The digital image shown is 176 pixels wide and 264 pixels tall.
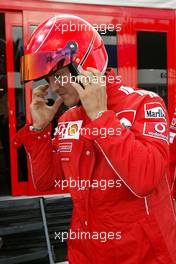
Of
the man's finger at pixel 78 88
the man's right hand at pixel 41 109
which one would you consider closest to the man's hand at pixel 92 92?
the man's finger at pixel 78 88

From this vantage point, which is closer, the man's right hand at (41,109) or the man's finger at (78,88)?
the man's finger at (78,88)

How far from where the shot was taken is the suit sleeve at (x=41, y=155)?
4.88ft

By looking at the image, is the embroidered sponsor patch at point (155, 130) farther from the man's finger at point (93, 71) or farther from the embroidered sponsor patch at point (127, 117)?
the man's finger at point (93, 71)

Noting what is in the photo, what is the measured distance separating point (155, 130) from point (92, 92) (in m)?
0.21

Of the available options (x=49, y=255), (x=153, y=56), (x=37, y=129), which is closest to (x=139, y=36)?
(x=153, y=56)

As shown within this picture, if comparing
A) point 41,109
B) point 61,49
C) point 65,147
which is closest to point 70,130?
point 65,147

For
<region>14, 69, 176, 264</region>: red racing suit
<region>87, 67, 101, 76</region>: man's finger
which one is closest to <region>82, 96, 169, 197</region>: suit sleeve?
<region>14, 69, 176, 264</region>: red racing suit

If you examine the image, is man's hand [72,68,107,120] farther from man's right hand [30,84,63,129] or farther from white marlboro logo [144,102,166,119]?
man's right hand [30,84,63,129]

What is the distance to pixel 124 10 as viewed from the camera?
11.9 feet

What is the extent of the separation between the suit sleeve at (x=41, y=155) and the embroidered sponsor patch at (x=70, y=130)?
69mm

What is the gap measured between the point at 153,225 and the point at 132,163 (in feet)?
0.82

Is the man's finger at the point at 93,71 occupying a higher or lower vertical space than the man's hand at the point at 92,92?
higher

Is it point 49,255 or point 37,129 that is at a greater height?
point 37,129

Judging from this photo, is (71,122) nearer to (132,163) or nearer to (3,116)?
(132,163)
